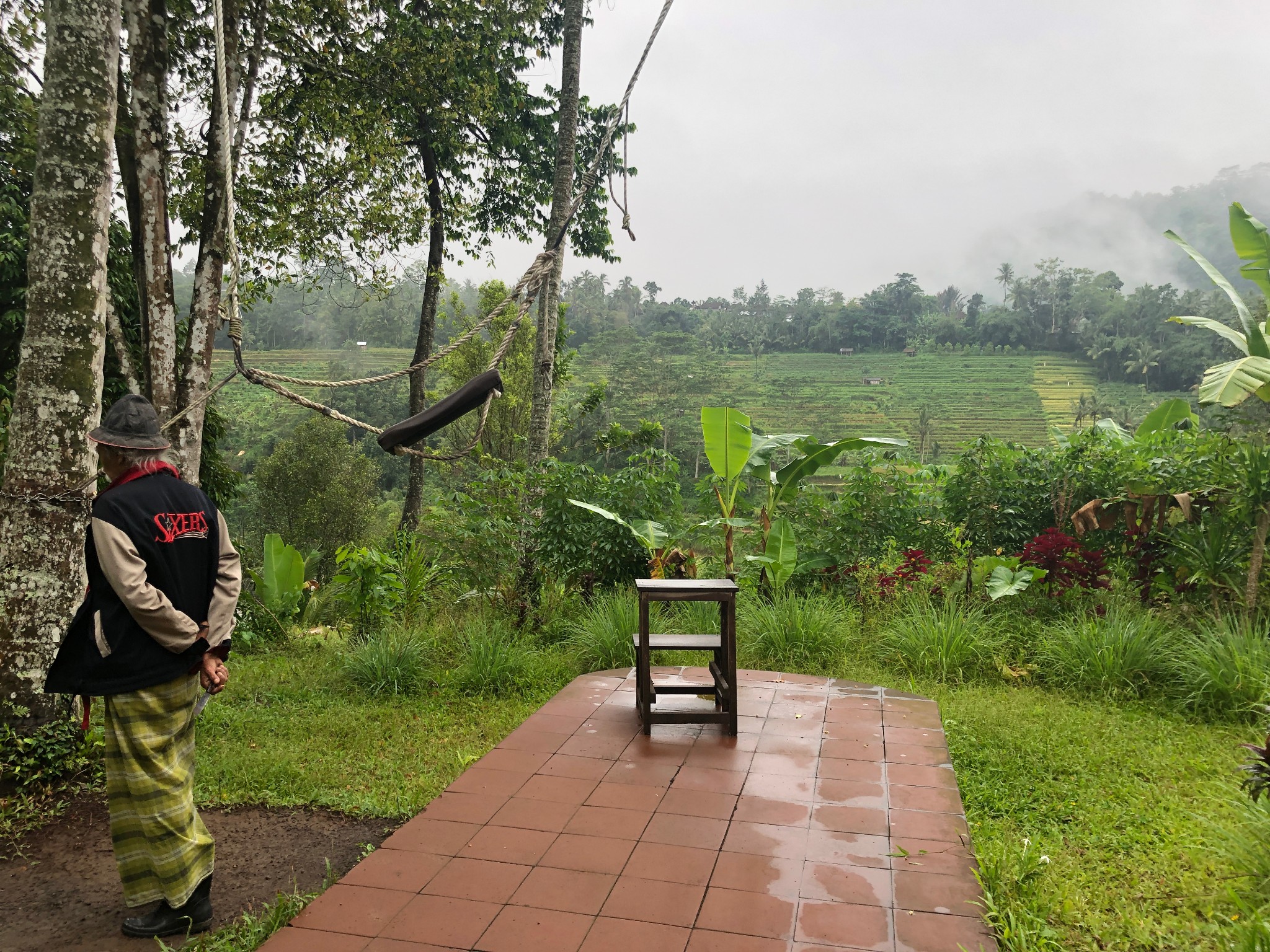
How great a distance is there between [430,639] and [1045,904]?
14.1 feet

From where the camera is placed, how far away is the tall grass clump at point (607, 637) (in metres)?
5.51

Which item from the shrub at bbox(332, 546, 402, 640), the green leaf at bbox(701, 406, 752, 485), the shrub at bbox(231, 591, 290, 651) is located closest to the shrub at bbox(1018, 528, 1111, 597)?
the green leaf at bbox(701, 406, 752, 485)

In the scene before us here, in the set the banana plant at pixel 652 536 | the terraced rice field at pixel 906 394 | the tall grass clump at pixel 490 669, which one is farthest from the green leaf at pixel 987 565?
the terraced rice field at pixel 906 394

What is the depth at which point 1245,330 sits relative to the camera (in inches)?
236

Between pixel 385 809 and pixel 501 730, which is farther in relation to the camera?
pixel 501 730

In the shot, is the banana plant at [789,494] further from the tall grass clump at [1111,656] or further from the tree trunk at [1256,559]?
the tree trunk at [1256,559]

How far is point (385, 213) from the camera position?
9328 mm

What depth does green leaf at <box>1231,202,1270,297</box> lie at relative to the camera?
579cm

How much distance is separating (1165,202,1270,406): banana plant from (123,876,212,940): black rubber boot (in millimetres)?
5882

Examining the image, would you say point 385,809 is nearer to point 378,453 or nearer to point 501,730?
point 501,730

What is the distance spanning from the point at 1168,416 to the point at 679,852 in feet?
20.7

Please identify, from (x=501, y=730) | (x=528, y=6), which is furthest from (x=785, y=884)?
(x=528, y=6)

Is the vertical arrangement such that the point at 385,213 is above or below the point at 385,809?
above

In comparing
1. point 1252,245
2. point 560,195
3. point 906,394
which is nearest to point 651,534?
point 560,195
